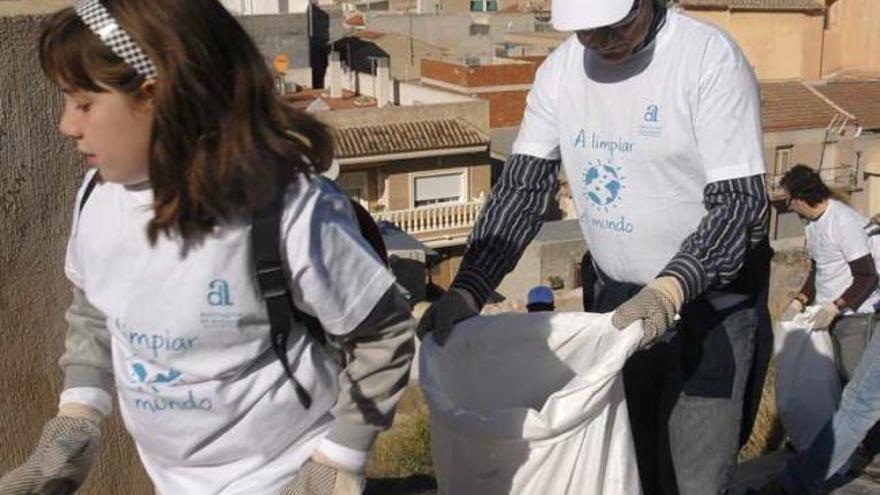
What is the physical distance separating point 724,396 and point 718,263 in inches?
14.6

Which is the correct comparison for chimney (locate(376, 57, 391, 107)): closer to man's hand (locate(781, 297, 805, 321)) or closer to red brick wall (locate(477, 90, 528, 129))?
red brick wall (locate(477, 90, 528, 129))

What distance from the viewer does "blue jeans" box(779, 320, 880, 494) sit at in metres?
3.91

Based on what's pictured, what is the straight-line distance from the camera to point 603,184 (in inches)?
105

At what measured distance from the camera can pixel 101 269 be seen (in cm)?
188

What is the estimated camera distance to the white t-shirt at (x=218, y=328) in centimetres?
177

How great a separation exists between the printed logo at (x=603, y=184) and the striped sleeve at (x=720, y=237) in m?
0.20

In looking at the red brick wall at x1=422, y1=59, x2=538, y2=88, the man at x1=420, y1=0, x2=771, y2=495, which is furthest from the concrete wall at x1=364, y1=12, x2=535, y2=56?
the man at x1=420, y1=0, x2=771, y2=495

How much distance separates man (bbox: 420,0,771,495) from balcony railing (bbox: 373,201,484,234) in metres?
21.0

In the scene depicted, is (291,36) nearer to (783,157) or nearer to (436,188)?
(436,188)

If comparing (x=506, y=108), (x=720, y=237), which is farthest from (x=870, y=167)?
(x=720, y=237)

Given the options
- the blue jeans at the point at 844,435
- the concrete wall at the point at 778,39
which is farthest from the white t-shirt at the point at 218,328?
the concrete wall at the point at 778,39

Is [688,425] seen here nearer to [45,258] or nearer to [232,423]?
[232,423]

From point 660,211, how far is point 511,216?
0.39 metres

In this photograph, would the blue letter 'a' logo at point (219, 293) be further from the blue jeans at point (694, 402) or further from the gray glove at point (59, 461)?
the blue jeans at point (694, 402)
